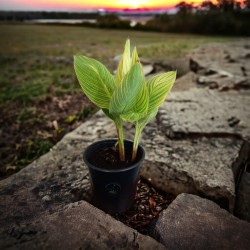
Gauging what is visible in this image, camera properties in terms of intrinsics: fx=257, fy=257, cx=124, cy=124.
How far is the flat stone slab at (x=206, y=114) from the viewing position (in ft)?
5.58

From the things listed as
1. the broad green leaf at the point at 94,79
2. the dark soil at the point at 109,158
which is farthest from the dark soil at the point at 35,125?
the broad green leaf at the point at 94,79

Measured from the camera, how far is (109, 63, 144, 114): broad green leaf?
85cm

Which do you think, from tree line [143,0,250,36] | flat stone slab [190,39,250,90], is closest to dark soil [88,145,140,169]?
flat stone slab [190,39,250,90]

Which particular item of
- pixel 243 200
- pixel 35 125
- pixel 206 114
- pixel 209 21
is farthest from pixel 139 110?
pixel 209 21

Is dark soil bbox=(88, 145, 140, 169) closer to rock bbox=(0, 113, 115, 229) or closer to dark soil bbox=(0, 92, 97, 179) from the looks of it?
rock bbox=(0, 113, 115, 229)

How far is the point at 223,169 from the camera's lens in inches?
53.7

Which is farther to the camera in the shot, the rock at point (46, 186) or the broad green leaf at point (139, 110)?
the rock at point (46, 186)

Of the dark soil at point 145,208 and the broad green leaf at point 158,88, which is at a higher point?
the broad green leaf at point 158,88

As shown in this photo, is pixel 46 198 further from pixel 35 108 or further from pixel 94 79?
pixel 35 108

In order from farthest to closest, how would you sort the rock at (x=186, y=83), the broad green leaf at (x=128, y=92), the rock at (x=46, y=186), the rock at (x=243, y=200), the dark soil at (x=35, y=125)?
the rock at (x=186, y=83) → the dark soil at (x=35, y=125) → the rock at (x=243, y=200) → the rock at (x=46, y=186) → the broad green leaf at (x=128, y=92)

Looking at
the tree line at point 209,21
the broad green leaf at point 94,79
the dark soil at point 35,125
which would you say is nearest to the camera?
the broad green leaf at point 94,79

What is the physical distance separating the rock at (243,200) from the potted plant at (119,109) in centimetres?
54

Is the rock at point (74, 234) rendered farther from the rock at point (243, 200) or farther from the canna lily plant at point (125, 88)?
the rock at point (243, 200)

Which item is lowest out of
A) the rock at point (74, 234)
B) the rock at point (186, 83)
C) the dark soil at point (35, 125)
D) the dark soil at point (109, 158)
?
the dark soil at point (35, 125)
